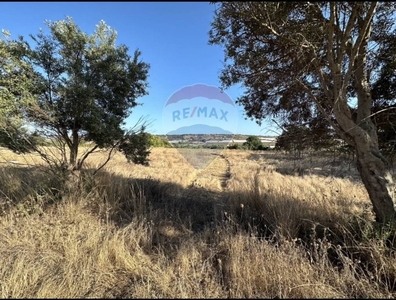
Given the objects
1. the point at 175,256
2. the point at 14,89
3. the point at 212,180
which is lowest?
the point at 175,256

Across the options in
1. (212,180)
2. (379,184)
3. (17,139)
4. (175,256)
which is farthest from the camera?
(212,180)

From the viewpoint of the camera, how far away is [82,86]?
4984mm

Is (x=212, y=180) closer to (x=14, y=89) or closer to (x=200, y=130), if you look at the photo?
(x=200, y=130)

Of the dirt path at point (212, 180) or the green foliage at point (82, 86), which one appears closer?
the green foliage at point (82, 86)

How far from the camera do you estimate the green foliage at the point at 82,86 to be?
4977 millimetres

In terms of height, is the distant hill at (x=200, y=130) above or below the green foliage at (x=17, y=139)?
above

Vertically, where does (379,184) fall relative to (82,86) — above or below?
below

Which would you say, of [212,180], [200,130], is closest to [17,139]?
[200,130]

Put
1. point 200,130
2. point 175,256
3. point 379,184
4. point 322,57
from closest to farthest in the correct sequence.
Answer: point 175,256 < point 379,184 < point 322,57 < point 200,130

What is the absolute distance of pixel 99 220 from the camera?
412cm

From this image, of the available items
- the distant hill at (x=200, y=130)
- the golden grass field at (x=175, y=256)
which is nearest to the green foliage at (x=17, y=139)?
the golden grass field at (x=175, y=256)

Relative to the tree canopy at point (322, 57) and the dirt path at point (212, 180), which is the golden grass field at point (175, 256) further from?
the dirt path at point (212, 180)

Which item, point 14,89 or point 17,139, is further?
point 17,139

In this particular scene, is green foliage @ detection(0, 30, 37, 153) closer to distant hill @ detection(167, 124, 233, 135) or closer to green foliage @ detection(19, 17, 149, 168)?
green foliage @ detection(19, 17, 149, 168)
